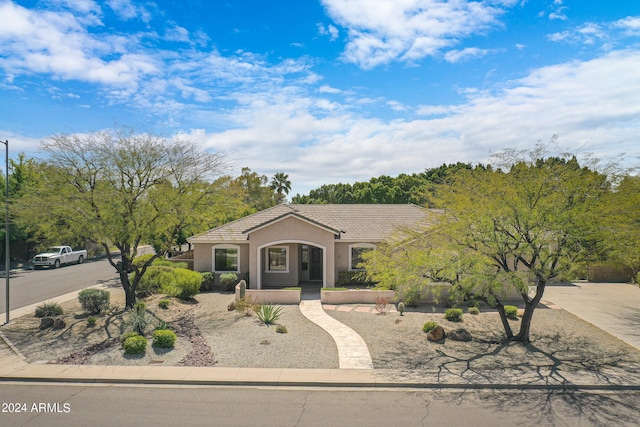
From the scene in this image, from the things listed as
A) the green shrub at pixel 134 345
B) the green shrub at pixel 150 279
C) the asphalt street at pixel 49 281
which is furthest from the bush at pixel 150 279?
the green shrub at pixel 134 345

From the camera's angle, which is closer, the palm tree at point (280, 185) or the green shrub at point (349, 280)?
the green shrub at point (349, 280)

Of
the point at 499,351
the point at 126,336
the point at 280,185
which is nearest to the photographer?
the point at 499,351

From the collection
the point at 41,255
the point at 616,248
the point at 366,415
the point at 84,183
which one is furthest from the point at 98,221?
the point at 41,255

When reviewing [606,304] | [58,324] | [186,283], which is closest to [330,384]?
[58,324]

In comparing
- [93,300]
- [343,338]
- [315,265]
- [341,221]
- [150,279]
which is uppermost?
[341,221]

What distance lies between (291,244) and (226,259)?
409cm

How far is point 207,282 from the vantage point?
25.4 meters

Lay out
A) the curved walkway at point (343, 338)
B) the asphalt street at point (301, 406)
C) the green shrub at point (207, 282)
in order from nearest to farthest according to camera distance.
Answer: the asphalt street at point (301, 406)
the curved walkway at point (343, 338)
the green shrub at point (207, 282)

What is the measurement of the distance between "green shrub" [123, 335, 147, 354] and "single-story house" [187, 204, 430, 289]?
10894 mm

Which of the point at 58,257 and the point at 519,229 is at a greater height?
the point at 519,229

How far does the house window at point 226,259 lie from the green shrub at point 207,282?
0.99 m

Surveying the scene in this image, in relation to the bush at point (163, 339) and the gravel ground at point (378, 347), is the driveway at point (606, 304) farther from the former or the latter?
Answer: the bush at point (163, 339)

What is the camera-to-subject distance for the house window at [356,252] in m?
26.2

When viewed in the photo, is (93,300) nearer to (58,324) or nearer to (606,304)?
(58,324)
